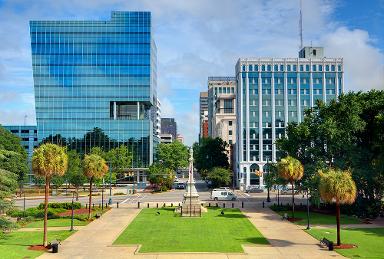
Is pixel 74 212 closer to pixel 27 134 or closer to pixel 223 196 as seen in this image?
pixel 223 196

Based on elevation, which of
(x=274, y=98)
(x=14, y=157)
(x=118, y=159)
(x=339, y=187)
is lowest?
(x=339, y=187)

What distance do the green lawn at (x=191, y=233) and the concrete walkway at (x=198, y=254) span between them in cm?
119

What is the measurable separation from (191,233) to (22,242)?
1560 cm

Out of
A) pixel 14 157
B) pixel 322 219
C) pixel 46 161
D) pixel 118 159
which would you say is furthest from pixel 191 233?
pixel 118 159

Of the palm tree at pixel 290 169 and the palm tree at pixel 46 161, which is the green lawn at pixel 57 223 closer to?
the palm tree at pixel 46 161

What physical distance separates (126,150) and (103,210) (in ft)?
201

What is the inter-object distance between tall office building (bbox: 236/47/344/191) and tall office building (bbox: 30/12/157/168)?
108ft

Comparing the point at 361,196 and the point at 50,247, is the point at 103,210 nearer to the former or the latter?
the point at 50,247

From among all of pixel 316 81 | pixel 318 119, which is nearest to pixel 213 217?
pixel 318 119

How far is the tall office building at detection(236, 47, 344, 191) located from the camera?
114 meters

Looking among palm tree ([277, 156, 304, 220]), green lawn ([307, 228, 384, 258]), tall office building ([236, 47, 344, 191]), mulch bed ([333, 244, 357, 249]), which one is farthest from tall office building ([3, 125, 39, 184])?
mulch bed ([333, 244, 357, 249])

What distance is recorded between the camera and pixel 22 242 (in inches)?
1583

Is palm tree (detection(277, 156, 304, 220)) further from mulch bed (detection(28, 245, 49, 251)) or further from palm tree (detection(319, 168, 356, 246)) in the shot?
mulch bed (detection(28, 245, 49, 251))

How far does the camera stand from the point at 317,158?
203ft
